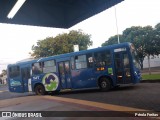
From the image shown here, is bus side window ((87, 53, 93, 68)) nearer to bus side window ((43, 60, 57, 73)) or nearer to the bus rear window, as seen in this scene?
bus side window ((43, 60, 57, 73))

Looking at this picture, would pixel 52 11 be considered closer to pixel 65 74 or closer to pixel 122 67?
pixel 122 67

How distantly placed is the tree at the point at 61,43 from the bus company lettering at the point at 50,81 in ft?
90.1

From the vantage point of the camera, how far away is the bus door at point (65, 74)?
18438 millimetres

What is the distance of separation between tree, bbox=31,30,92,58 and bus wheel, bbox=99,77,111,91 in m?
30.2

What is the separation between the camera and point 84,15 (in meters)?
9.16

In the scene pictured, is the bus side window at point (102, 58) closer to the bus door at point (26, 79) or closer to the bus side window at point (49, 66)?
the bus side window at point (49, 66)

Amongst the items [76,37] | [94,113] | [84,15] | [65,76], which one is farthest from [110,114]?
[76,37]

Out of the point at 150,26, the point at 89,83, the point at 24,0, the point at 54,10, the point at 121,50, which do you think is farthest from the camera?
the point at 150,26

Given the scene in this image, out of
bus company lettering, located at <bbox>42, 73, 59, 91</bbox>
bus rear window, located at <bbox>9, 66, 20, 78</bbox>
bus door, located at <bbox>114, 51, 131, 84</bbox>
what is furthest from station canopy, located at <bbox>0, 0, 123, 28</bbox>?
bus rear window, located at <bbox>9, 66, 20, 78</bbox>

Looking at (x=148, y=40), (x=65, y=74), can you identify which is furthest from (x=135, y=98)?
(x=148, y=40)

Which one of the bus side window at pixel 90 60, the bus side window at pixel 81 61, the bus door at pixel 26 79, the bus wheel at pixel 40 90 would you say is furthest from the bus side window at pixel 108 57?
the bus door at pixel 26 79

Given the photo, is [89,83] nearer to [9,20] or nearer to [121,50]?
[121,50]

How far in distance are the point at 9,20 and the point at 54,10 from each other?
163 cm

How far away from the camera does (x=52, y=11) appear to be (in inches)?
360
